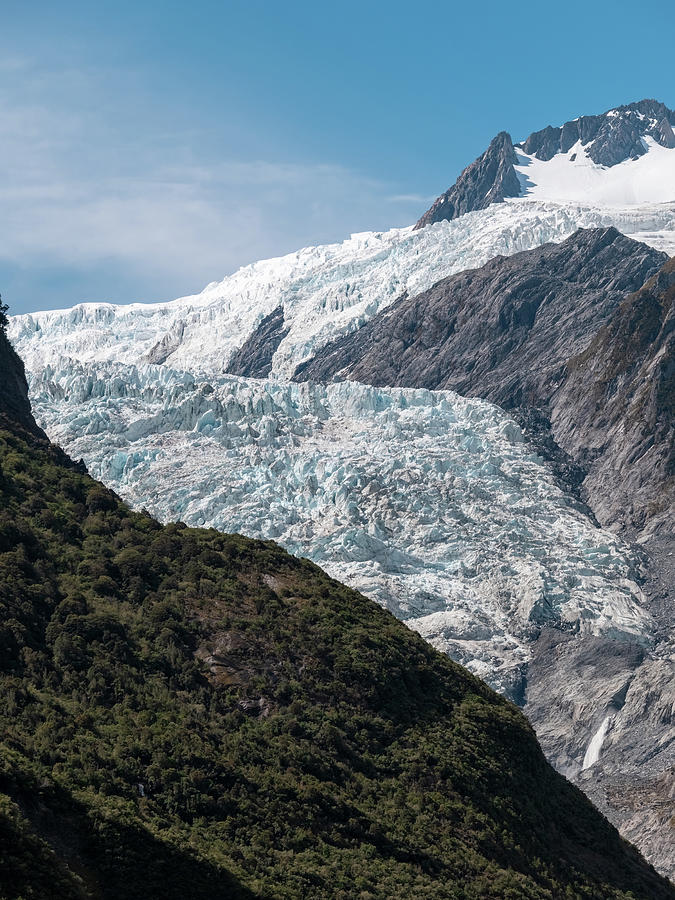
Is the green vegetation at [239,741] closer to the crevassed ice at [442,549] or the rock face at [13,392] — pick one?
the rock face at [13,392]

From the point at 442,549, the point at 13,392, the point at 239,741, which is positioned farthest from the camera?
the point at 442,549

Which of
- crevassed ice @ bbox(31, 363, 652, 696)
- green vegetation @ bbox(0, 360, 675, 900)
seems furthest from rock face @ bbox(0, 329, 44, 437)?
crevassed ice @ bbox(31, 363, 652, 696)

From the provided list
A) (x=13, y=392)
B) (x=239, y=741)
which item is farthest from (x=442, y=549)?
(x=239, y=741)

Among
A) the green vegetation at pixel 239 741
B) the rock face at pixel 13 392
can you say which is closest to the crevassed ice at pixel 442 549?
the rock face at pixel 13 392

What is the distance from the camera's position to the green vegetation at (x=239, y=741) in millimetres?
44500

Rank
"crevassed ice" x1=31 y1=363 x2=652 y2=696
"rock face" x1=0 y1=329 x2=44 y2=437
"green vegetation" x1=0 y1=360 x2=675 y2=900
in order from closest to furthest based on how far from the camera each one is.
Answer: "green vegetation" x1=0 y1=360 x2=675 y2=900 < "rock face" x1=0 y1=329 x2=44 y2=437 < "crevassed ice" x1=31 y1=363 x2=652 y2=696

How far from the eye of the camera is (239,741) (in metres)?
55.1

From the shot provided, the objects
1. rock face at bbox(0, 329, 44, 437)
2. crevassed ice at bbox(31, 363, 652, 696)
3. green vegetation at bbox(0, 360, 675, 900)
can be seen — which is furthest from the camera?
crevassed ice at bbox(31, 363, 652, 696)

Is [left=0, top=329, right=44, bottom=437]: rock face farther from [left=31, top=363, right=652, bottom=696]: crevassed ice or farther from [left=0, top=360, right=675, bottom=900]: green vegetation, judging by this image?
[left=31, top=363, right=652, bottom=696]: crevassed ice

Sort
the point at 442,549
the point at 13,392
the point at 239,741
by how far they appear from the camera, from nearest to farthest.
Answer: the point at 239,741 < the point at 13,392 < the point at 442,549

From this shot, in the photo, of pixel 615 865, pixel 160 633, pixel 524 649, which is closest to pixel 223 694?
pixel 160 633

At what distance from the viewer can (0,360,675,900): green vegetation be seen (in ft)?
146

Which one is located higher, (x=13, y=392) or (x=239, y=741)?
(x=13, y=392)

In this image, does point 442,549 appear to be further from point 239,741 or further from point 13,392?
point 239,741
